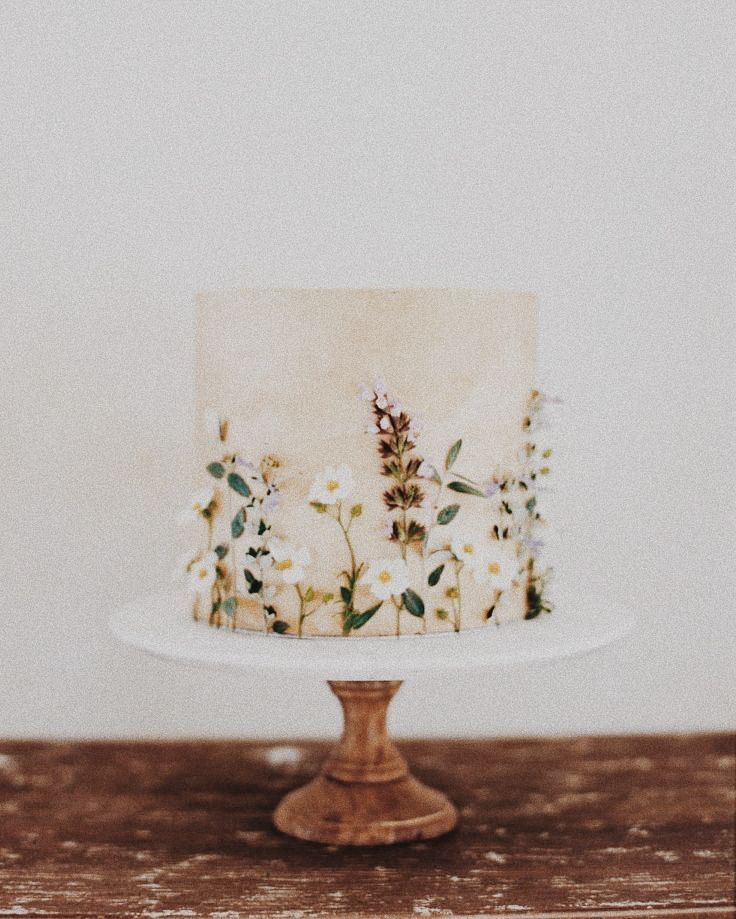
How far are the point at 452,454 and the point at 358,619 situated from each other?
6.1 inches

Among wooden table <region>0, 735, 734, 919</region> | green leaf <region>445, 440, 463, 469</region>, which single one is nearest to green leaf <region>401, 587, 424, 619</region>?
green leaf <region>445, 440, 463, 469</region>

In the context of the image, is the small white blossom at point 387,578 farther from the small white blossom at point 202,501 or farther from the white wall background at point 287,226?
the white wall background at point 287,226

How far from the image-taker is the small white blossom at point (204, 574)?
98 centimetres

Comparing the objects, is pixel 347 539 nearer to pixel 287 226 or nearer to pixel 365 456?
pixel 365 456

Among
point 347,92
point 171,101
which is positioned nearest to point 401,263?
point 347,92

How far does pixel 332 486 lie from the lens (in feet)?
3.03

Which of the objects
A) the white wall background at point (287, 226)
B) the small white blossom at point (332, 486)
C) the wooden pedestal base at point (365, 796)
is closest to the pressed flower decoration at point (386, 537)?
the small white blossom at point (332, 486)

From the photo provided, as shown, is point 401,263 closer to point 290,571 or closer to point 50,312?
point 50,312

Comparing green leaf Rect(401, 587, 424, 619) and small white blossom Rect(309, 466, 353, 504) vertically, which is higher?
Answer: small white blossom Rect(309, 466, 353, 504)

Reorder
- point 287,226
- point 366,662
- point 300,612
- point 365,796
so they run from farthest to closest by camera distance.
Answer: point 287,226 < point 365,796 < point 300,612 < point 366,662

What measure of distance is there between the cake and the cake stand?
0.03 m

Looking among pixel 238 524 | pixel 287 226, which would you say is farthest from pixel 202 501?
pixel 287 226

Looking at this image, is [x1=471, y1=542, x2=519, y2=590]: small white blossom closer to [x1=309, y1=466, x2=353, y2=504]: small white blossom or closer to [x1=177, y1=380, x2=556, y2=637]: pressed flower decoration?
[x1=177, y1=380, x2=556, y2=637]: pressed flower decoration

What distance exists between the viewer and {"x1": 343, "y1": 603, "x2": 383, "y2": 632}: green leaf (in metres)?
0.93
